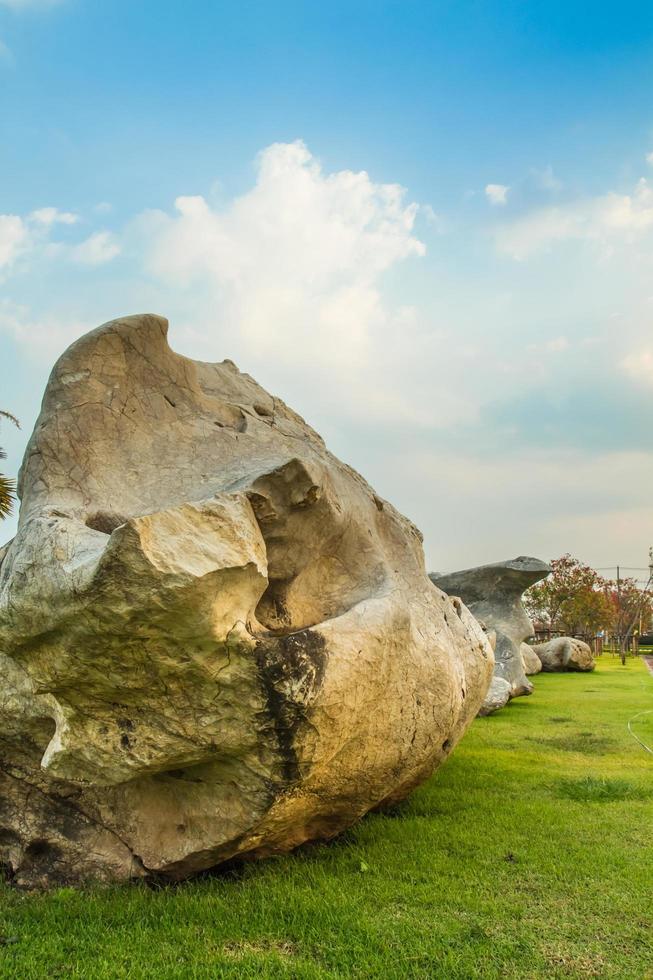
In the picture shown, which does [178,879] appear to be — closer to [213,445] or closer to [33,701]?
[33,701]

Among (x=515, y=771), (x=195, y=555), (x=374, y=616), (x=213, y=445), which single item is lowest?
(x=515, y=771)

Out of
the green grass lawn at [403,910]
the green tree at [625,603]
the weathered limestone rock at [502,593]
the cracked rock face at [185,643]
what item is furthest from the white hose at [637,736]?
the green tree at [625,603]

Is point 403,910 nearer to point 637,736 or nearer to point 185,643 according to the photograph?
point 185,643

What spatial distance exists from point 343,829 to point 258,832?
935 millimetres

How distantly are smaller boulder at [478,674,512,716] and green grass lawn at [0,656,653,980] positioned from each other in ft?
19.8

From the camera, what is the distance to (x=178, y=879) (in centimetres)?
431

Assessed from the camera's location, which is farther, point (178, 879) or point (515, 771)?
point (515, 771)

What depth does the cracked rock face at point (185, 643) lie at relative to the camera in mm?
3598

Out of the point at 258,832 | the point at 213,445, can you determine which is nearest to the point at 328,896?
the point at 258,832

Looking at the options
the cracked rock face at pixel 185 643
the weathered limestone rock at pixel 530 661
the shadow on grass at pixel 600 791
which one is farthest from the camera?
the weathered limestone rock at pixel 530 661

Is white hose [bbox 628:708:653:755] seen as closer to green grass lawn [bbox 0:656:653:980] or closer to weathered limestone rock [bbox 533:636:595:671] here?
green grass lawn [bbox 0:656:653:980]

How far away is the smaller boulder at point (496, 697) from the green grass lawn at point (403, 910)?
605cm

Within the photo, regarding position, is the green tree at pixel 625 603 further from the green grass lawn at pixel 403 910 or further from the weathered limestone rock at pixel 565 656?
the green grass lawn at pixel 403 910

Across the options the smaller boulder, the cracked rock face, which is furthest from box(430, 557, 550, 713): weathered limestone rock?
the cracked rock face
